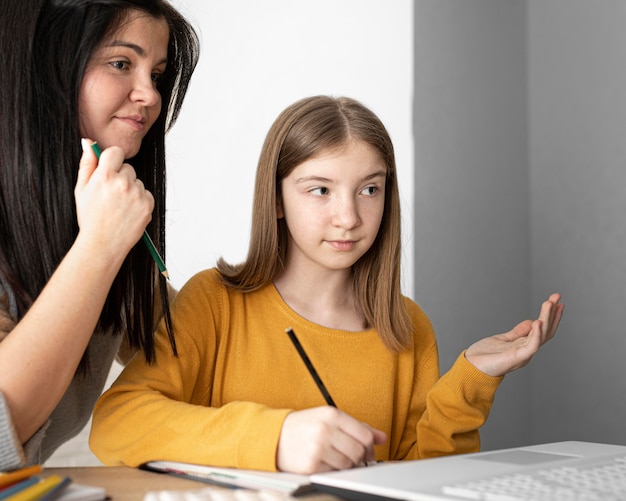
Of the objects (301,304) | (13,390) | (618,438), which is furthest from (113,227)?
(618,438)

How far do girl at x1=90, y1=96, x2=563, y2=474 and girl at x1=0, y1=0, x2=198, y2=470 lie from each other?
0.15 meters

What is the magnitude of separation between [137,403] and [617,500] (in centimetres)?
61

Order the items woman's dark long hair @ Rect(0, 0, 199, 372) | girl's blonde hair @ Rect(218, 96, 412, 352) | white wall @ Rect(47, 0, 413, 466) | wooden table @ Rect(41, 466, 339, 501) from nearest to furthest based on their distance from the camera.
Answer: wooden table @ Rect(41, 466, 339, 501), woman's dark long hair @ Rect(0, 0, 199, 372), girl's blonde hair @ Rect(218, 96, 412, 352), white wall @ Rect(47, 0, 413, 466)

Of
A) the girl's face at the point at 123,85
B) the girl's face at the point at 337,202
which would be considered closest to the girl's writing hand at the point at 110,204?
the girl's face at the point at 123,85

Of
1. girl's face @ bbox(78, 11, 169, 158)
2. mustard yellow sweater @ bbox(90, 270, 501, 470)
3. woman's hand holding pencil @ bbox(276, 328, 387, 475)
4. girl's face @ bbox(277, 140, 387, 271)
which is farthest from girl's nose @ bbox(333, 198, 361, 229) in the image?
woman's hand holding pencil @ bbox(276, 328, 387, 475)

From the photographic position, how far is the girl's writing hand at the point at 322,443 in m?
0.83

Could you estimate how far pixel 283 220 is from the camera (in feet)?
4.65

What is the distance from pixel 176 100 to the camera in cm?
133

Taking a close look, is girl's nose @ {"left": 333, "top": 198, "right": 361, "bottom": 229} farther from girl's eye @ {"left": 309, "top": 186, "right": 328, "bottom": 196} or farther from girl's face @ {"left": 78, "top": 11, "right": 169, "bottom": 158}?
girl's face @ {"left": 78, "top": 11, "right": 169, "bottom": 158}

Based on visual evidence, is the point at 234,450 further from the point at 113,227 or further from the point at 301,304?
the point at 301,304

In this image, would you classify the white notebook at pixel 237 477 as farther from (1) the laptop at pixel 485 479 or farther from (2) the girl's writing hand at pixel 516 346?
(2) the girl's writing hand at pixel 516 346

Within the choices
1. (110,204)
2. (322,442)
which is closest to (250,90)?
(110,204)

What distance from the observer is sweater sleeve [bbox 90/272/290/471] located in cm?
89

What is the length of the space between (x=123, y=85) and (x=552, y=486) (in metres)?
0.79
